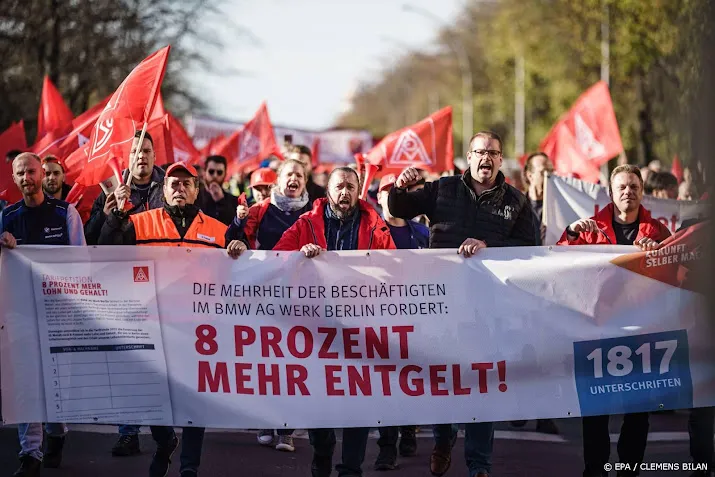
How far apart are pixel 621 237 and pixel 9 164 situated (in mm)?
4978

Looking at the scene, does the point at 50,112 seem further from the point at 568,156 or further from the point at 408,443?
the point at 408,443

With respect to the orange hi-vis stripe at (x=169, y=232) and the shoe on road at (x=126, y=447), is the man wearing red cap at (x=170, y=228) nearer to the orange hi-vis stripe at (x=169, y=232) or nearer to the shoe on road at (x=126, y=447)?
the orange hi-vis stripe at (x=169, y=232)

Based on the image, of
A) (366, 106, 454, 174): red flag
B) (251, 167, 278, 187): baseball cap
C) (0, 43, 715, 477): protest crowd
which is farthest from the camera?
(366, 106, 454, 174): red flag

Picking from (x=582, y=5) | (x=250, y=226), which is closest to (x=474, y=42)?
(x=582, y=5)

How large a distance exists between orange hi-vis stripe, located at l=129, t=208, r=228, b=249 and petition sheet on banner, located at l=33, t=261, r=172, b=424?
1.08ft

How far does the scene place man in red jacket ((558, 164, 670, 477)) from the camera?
732cm

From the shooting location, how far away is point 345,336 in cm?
714

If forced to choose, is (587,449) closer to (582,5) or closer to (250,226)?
(250,226)

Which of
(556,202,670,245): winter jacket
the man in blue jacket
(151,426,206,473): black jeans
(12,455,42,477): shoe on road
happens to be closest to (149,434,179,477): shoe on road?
(151,426,206,473): black jeans

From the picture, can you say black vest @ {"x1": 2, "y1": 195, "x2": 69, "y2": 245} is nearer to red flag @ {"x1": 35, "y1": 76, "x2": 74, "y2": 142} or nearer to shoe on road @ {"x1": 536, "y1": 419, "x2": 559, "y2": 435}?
shoe on road @ {"x1": 536, "y1": 419, "x2": 559, "y2": 435}

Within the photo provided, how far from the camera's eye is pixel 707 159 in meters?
4.05

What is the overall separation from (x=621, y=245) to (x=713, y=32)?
3365 millimetres

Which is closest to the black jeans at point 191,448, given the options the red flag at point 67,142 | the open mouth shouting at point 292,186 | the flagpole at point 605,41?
the open mouth shouting at point 292,186

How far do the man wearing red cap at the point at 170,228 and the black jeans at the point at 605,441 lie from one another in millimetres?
2223
